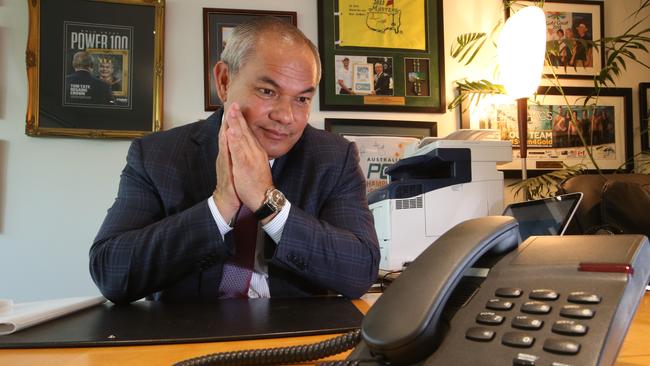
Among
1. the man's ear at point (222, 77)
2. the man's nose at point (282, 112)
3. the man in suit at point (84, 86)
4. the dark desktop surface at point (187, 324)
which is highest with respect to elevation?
the man in suit at point (84, 86)

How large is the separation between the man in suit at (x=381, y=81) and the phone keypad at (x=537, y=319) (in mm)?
2087

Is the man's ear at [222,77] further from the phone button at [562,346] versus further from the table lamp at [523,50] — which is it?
the table lamp at [523,50]

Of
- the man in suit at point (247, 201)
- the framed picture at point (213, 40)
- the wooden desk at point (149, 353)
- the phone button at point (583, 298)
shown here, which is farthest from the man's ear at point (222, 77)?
the framed picture at point (213, 40)

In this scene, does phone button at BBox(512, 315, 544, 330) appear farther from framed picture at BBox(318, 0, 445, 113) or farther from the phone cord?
framed picture at BBox(318, 0, 445, 113)

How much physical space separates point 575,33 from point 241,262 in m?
2.38

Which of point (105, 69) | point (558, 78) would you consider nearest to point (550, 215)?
point (558, 78)

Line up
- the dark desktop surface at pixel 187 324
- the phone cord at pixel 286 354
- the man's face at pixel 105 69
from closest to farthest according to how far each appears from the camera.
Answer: the phone cord at pixel 286 354 < the dark desktop surface at pixel 187 324 < the man's face at pixel 105 69

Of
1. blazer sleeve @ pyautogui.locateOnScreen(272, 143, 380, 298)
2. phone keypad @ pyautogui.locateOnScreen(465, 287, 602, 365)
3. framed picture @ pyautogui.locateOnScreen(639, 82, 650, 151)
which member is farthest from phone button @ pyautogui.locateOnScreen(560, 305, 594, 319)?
framed picture @ pyautogui.locateOnScreen(639, 82, 650, 151)

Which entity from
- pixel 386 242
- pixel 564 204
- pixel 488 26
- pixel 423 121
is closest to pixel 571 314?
pixel 564 204

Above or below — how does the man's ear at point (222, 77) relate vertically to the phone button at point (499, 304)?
above

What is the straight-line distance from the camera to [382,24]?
242 cm

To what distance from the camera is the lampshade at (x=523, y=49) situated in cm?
204

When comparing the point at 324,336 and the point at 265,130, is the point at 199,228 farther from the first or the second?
the point at 324,336

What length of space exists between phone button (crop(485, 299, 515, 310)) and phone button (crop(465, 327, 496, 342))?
0.03 metres
